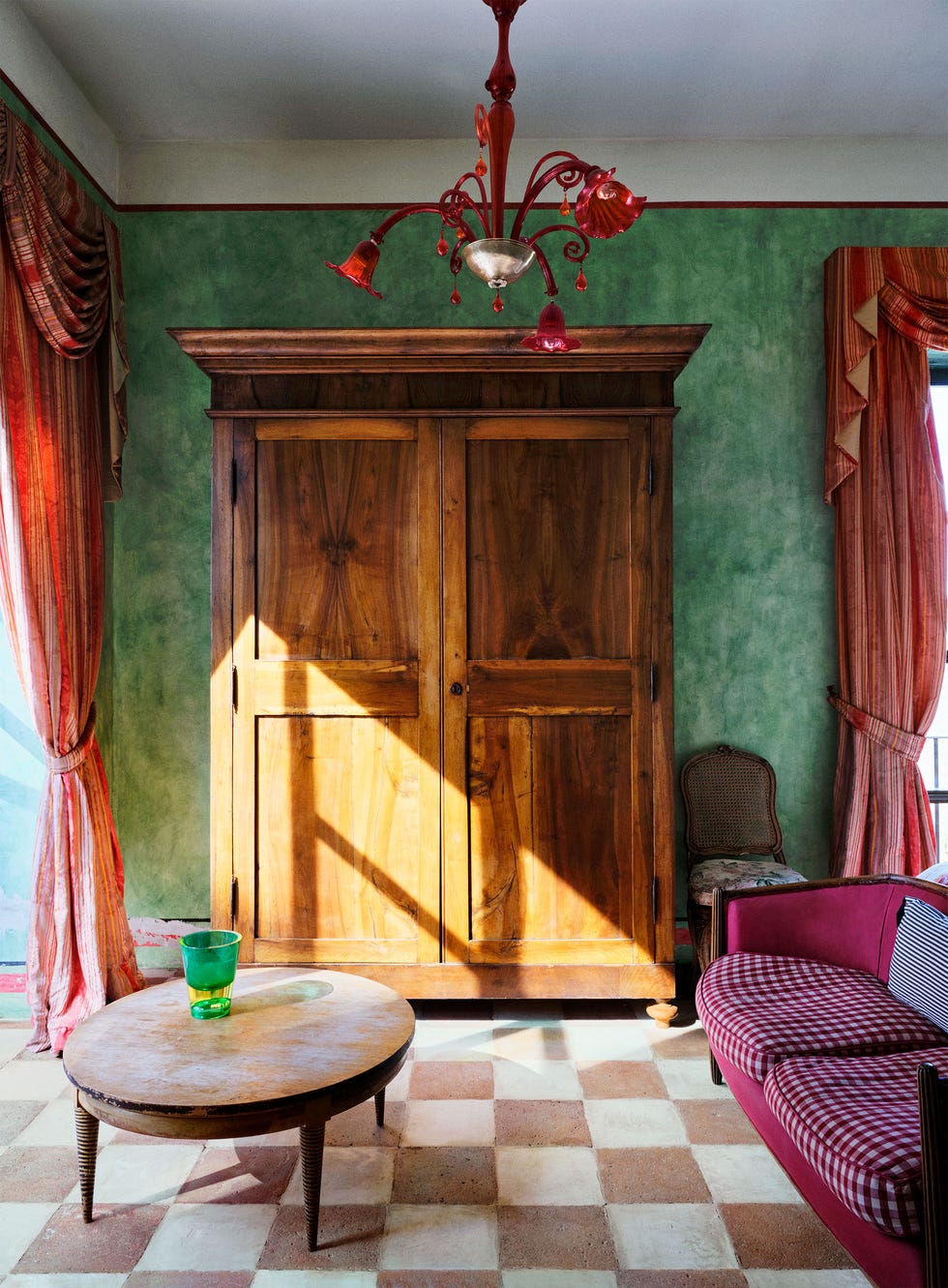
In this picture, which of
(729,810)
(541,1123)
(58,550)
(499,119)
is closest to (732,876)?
(729,810)

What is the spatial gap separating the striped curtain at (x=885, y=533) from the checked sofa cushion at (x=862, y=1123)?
1472mm

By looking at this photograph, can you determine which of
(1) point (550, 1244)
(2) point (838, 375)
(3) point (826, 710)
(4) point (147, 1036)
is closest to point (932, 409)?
(2) point (838, 375)

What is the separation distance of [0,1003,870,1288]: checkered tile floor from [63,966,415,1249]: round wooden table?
12cm

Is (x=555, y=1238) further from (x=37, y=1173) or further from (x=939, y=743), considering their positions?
(x=939, y=743)

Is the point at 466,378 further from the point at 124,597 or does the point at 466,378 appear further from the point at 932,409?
the point at 932,409

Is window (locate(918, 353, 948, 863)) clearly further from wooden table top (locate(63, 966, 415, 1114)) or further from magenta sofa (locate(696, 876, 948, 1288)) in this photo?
wooden table top (locate(63, 966, 415, 1114))

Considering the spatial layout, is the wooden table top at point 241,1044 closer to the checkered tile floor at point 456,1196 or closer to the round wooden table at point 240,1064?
the round wooden table at point 240,1064

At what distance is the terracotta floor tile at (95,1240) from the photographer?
1787mm

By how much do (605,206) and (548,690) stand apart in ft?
5.13

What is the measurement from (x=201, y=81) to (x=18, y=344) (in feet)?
4.11

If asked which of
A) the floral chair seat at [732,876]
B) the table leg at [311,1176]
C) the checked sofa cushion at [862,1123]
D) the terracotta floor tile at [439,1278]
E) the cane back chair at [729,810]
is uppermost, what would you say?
the cane back chair at [729,810]

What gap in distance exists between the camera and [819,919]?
2445 mm

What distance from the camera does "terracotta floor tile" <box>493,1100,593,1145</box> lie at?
2232mm

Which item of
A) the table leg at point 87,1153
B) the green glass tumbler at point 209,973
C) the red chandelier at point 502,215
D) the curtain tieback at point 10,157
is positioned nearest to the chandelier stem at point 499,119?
the red chandelier at point 502,215
